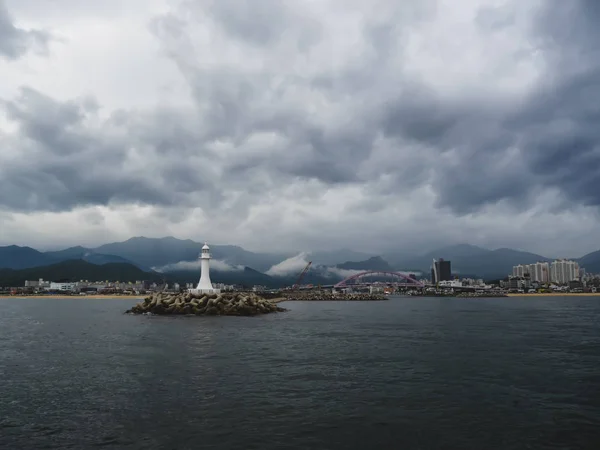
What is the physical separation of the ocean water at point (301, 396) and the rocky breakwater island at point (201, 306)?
34.9 meters

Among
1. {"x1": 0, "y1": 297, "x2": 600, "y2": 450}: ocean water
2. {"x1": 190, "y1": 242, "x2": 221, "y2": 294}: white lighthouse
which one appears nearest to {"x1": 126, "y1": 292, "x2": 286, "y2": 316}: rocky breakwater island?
{"x1": 190, "y1": 242, "x2": 221, "y2": 294}: white lighthouse

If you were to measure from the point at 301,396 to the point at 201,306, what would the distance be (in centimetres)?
5303

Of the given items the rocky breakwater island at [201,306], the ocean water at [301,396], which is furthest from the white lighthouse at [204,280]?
the ocean water at [301,396]

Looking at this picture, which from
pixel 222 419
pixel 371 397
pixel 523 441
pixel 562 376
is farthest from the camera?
pixel 562 376

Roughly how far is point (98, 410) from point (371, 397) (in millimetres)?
10121

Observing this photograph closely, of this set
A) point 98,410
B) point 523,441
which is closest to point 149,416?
point 98,410

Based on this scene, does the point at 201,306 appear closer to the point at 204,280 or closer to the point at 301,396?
the point at 204,280

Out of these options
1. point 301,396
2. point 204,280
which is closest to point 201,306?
point 204,280

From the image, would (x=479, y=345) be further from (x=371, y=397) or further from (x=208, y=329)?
(x=208, y=329)

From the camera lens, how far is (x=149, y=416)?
14148 millimetres

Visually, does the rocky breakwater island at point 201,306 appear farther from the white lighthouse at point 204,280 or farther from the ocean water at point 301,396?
the ocean water at point 301,396

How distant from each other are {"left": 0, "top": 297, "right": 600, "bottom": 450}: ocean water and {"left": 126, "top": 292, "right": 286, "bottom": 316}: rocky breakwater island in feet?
114

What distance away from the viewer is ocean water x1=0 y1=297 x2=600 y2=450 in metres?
12.1

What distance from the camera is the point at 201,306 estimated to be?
66.8 meters
